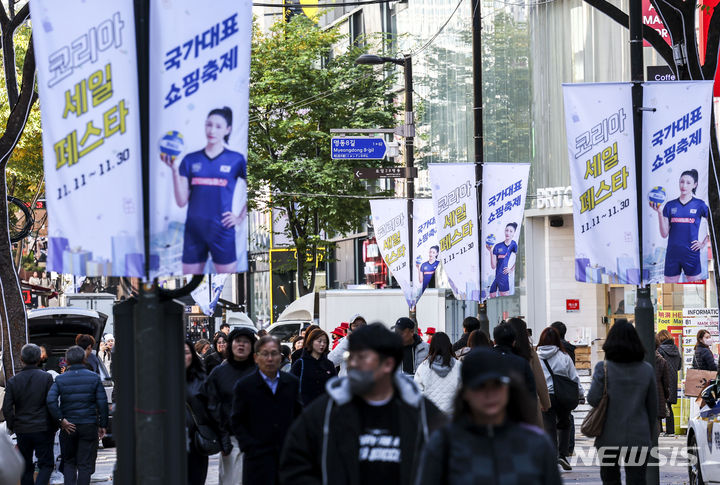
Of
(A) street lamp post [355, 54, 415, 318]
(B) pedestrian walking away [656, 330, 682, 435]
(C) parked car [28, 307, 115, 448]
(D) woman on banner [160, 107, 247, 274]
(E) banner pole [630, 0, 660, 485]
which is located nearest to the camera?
(D) woman on banner [160, 107, 247, 274]

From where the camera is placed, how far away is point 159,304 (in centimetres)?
741

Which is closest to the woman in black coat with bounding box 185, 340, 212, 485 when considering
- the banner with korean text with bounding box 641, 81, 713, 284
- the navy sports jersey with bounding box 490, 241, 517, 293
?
the banner with korean text with bounding box 641, 81, 713, 284

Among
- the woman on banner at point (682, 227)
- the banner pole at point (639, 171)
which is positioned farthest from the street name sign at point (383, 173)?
the woman on banner at point (682, 227)

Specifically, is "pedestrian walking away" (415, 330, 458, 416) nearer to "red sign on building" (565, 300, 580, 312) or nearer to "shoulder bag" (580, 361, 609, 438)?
"shoulder bag" (580, 361, 609, 438)

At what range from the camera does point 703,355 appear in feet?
63.8

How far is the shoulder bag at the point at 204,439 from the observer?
1096 centimetres

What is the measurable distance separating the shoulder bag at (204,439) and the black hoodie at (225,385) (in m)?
0.10

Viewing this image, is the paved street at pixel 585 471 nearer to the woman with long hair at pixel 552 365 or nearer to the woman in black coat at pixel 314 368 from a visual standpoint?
the woman with long hair at pixel 552 365

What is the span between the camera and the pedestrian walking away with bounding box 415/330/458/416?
1165 cm

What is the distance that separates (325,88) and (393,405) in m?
37.0

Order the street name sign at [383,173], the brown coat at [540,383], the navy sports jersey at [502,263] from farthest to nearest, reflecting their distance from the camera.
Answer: the street name sign at [383,173] < the navy sports jersey at [502,263] < the brown coat at [540,383]

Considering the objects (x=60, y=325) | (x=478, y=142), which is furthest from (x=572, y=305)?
(x=60, y=325)

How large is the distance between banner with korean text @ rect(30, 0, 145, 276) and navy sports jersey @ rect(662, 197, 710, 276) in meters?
5.93

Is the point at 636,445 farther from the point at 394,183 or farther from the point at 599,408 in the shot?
the point at 394,183
